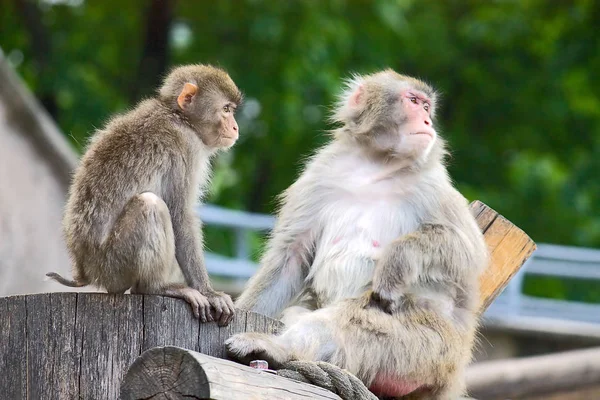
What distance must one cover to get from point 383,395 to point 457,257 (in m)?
0.71

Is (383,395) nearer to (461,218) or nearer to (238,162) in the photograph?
(461,218)

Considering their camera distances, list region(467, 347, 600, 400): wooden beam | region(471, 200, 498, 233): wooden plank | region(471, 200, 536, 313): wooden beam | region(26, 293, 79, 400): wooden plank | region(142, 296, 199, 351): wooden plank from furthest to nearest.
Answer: region(467, 347, 600, 400): wooden beam, region(471, 200, 498, 233): wooden plank, region(471, 200, 536, 313): wooden beam, region(142, 296, 199, 351): wooden plank, region(26, 293, 79, 400): wooden plank

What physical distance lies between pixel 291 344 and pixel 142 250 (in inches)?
29.0

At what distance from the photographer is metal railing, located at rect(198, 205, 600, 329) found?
10.8 metres

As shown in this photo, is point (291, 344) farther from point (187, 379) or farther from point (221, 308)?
point (187, 379)

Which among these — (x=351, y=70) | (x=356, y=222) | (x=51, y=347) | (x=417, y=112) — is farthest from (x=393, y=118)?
(x=351, y=70)

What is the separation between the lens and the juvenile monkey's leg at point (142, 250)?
158 inches

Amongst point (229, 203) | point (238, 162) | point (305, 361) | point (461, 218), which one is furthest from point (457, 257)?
point (229, 203)

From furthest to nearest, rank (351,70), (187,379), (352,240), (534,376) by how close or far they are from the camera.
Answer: (351,70)
(534,376)
(352,240)
(187,379)

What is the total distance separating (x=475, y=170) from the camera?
14.7 metres

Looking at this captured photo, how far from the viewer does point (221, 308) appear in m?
3.99

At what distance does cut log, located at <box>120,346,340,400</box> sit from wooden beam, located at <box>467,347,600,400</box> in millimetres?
3909

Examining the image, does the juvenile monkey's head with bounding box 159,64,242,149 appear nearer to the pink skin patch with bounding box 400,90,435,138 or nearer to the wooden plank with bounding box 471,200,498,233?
the pink skin patch with bounding box 400,90,435,138

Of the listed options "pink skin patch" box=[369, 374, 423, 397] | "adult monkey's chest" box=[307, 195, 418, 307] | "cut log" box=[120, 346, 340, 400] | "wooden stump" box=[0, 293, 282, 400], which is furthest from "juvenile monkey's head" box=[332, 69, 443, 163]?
"cut log" box=[120, 346, 340, 400]
